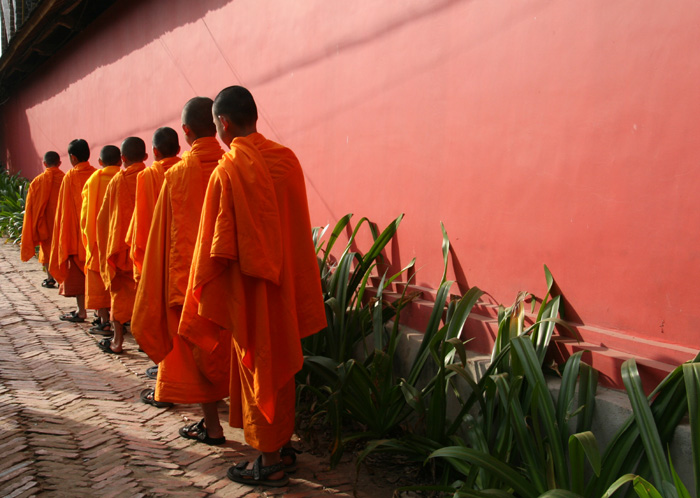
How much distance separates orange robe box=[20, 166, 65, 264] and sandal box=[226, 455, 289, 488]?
188 inches

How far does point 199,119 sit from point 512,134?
5.53 ft

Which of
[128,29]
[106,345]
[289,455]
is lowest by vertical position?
[289,455]

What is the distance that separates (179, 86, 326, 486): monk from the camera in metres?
2.77

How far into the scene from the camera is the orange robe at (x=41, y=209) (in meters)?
6.72

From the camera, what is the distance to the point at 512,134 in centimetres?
309

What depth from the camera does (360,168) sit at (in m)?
4.31

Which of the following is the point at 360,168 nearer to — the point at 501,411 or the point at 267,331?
the point at 267,331

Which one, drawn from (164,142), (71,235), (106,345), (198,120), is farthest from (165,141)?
(71,235)

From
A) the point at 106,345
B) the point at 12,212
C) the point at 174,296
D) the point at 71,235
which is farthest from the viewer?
the point at 12,212

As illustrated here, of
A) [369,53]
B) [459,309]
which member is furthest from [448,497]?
[369,53]

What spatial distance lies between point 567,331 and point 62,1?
945 cm

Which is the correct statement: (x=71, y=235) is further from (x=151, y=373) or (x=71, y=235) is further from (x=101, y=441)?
(x=101, y=441)

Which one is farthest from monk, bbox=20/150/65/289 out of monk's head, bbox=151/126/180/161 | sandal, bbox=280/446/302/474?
sandal, bbox=280/446/302/474

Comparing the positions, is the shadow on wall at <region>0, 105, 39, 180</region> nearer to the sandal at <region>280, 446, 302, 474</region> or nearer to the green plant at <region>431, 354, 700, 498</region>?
the sandal at <region>280, 446, 302, 474</region>
